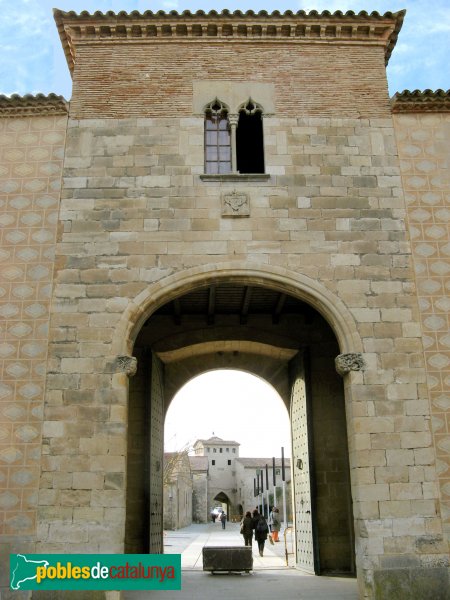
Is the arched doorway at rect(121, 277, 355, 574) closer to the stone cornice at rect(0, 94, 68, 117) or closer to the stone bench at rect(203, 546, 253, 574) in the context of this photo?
the stone bench at rect(203, 546, 253, 574)

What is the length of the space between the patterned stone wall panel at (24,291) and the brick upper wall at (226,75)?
1.00 meters

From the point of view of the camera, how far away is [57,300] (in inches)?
336

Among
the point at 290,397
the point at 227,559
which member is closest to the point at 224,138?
the point at 290,397

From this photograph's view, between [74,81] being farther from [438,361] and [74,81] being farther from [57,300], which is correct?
[438,361]

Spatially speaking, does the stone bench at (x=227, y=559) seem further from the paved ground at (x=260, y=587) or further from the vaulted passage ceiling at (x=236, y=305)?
the vaulted passage ceiling at (x=236, y=305)

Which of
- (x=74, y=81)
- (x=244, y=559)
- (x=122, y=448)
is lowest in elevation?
(x=244, y=559)

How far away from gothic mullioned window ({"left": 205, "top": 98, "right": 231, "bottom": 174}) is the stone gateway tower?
38 millimetres

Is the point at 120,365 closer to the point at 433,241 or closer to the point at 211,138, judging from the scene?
the point at 211,138

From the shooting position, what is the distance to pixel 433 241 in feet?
29.4

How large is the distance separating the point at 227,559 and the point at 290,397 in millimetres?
3598

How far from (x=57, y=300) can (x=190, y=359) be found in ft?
18.0

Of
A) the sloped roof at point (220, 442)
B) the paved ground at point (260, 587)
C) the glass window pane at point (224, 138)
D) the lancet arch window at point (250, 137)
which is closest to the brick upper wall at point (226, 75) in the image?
the lancet arch window at point (250, 137)

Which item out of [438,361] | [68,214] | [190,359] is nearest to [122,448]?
[68,214]

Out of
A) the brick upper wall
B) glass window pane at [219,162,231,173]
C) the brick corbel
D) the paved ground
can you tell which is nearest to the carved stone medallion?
glass window pane at [219,162,231,173]
